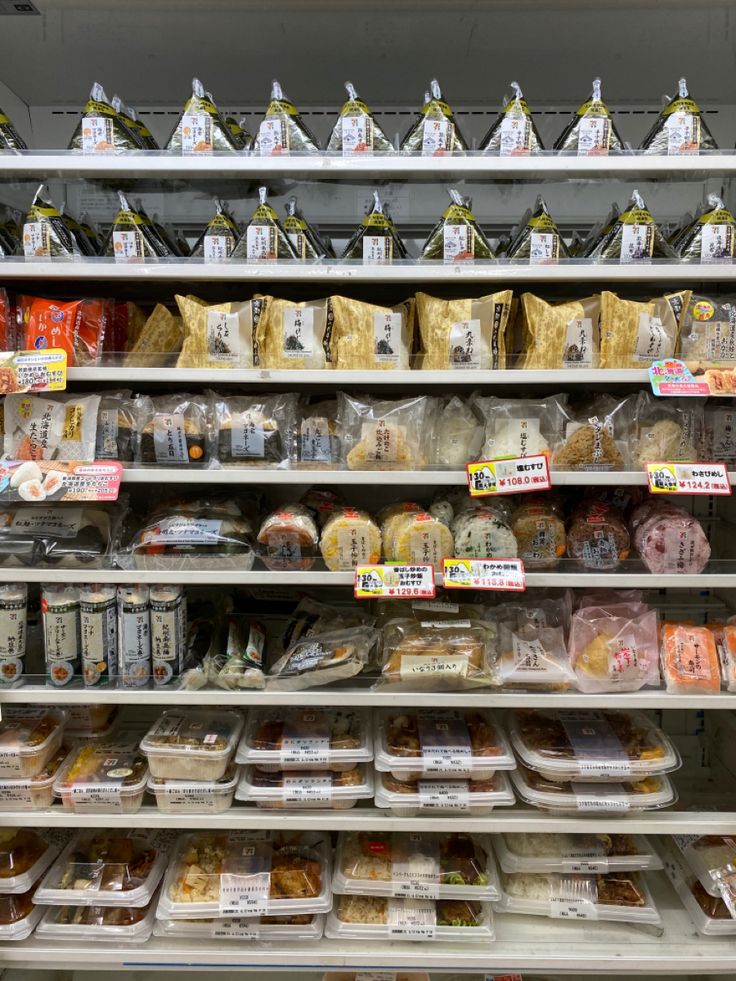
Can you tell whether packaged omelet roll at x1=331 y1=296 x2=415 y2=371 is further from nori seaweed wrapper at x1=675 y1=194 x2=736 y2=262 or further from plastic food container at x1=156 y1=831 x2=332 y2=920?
plastic food container at x1=156 y1=831 x2=332 y2=920

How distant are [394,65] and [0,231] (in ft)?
3.51

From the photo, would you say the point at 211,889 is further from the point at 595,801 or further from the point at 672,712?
the point at 672,712

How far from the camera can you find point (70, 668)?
1573 mm

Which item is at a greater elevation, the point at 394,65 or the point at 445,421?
the point at 394,65

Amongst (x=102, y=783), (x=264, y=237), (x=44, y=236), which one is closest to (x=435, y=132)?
(x=264, y=237)

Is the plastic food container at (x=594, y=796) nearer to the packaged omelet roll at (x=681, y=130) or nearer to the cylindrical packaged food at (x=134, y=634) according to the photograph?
the cylindrical packaged food at (x=134, y=634)

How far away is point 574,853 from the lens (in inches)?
65.8

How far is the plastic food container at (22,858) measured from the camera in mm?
1612

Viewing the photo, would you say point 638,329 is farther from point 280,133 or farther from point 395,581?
point 280,133

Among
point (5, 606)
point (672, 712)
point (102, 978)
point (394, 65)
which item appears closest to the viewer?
point (5, 606)

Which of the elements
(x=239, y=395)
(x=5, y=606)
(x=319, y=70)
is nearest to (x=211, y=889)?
(x=5, y=606)

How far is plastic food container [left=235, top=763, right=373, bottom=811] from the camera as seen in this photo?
1.59 metres

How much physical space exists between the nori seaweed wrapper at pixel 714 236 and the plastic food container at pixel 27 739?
1.95 meters

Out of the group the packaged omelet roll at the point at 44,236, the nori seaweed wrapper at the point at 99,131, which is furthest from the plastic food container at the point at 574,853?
→ the nori seaweed wrapper at the point at 99,131
